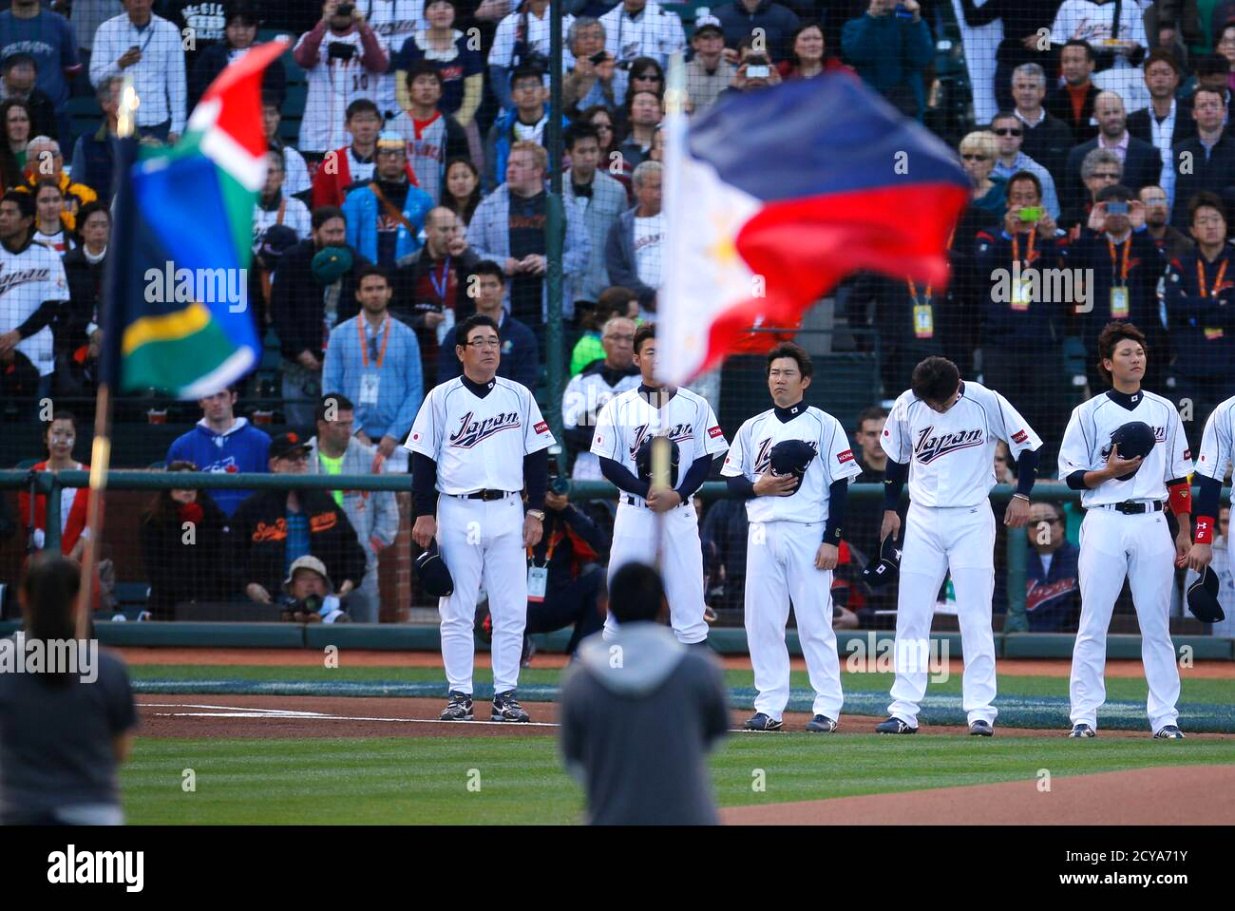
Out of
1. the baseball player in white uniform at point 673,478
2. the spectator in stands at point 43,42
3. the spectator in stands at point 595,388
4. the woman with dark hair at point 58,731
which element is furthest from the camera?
the spectator in stands at point 43,42

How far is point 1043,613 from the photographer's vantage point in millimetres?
14867

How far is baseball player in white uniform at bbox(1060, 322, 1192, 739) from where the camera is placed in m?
10.7

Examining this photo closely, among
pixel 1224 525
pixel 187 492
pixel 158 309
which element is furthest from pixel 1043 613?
pixel 158 309

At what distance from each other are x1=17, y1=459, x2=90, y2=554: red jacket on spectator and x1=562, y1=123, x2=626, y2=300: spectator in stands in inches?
173

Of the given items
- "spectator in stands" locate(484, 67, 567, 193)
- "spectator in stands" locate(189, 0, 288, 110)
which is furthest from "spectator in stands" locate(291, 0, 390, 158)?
"spectator in stands" locate(484, 67, 567, 193)

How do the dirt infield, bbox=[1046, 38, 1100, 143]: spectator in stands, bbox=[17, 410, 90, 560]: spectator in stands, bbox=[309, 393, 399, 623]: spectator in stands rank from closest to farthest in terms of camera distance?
1. the dirt infield
2. bbox=[17, 410, 90, 560]: spectator in stands
3. bbox=[309, 393, 399, 623]: spectator in stands
4. bbox=[1046, 38, 1100, 143]: spectator in stands

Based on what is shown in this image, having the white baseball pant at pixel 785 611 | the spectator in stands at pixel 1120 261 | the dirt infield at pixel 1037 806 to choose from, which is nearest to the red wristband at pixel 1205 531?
the white baseball pant at pixel 785 611

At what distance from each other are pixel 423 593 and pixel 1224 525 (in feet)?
21.0

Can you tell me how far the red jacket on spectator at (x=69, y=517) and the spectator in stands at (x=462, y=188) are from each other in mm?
3706

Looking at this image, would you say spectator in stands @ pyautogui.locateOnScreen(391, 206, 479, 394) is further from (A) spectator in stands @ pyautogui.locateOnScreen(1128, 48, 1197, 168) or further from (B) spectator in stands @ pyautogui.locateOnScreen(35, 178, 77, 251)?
(A) spectator in stands @ pyautogui.locateOnScreen(1128, 48, 1197, 168)

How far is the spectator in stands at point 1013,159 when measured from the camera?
51.8 feet

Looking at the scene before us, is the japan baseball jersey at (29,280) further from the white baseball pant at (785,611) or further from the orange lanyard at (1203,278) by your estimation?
the orange lanyard at (1203,278)

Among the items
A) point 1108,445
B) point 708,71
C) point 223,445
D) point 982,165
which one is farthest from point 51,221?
point 1108,445

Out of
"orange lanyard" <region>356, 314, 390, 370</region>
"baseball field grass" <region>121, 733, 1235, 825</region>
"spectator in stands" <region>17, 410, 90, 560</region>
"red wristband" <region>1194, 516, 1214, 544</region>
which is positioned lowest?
"baseball field grass" <region>121, 733, 1235, 825</region>
